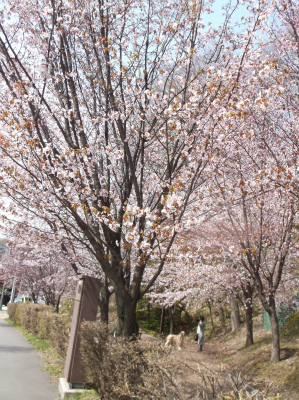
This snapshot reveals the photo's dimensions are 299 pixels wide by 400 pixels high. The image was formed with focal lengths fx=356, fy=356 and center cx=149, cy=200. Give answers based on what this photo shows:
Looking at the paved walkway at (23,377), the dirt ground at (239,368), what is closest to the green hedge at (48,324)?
the paved walkway at (23,377)

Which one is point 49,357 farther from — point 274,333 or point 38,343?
point 274,333

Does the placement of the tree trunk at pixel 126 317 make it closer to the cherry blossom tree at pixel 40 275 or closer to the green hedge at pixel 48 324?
the green hedge at pixel 48 324

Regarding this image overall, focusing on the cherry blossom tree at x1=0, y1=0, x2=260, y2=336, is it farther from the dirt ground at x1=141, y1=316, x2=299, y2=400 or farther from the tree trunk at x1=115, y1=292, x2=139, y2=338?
the dirt ground at x1=141, y1=316, x2=299, y2=400

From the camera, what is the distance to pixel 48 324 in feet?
37.7

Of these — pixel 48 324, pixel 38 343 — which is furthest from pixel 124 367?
pixel 38 343

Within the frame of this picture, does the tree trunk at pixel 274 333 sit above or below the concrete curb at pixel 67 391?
above

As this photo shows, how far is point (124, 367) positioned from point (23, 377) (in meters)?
3.97

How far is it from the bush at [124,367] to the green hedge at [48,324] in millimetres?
2801

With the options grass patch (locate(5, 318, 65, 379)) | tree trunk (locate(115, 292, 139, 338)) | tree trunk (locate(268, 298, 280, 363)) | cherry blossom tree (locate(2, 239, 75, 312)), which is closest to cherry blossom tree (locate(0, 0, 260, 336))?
tree trunk (locate(115, 292, 139, 338))

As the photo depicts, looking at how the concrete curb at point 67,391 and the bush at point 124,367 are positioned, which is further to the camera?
the concrete curb at point 67,391

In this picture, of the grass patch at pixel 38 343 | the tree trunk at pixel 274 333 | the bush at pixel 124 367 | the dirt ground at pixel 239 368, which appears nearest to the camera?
the dirt ground at pixel 239 368

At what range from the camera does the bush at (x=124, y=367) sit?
3.26 metres

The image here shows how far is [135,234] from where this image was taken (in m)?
A: 4.77

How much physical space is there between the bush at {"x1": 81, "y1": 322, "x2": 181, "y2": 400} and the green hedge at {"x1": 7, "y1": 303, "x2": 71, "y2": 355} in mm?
2801
